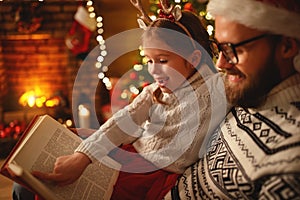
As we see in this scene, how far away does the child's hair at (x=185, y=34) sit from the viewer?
1279mm

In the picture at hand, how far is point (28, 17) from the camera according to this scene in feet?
11.4

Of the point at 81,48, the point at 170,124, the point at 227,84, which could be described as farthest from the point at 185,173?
the point at 81,48

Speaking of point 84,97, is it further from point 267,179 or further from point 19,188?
point 267,179

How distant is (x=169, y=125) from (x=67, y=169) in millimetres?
353

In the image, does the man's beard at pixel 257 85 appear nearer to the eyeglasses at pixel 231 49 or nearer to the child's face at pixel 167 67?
the eyeglasses at pixel 231 49

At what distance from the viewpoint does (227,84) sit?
1.12m

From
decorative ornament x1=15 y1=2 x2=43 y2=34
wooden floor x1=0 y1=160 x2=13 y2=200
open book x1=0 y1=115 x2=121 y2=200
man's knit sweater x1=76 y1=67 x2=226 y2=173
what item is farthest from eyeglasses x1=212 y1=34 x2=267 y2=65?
decorative ornament x1=15 y1=2 x2=43 y2=34

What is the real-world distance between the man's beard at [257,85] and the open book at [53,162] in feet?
1.60

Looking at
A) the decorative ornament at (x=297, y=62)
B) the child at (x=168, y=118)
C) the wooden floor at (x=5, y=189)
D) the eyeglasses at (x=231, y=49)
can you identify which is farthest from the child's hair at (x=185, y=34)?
the wooden floor at (x=5, y=189)

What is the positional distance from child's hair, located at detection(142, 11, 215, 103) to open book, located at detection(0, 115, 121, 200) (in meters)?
0.41

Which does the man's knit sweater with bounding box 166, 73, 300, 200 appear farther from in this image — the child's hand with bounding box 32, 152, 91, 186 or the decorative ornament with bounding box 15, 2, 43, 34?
the decorative ornament with bounding box 15, 2, 43, 34

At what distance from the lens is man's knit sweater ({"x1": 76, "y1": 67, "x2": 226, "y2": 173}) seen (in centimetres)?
124

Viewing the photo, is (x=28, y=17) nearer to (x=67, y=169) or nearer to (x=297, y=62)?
(x=67, y=169)

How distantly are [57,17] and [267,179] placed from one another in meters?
3.07
